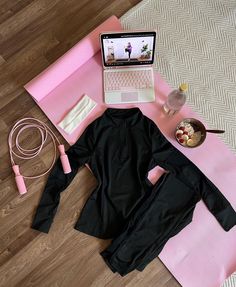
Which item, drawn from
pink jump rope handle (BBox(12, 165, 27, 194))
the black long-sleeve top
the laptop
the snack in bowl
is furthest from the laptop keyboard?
pink jump rope handle (BBox(12, 165, 27, 194))

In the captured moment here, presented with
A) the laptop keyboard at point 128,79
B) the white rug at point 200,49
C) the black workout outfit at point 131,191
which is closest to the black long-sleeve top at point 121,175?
the black workout outfit at point 131,191

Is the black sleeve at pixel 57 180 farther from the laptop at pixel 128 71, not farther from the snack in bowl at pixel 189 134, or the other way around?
the snack in bowl at pixel 189 134

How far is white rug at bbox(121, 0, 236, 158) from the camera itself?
132 cm

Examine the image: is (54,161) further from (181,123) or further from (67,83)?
(181,123)

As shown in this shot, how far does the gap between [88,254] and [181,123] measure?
60 centimetres

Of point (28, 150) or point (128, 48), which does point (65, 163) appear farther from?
point (128, 48)

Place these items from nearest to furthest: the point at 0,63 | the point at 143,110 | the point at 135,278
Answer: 1. the point at 135,278
2. the point at 143,110
3. the point at 0,63

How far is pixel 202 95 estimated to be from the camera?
133 centimetres

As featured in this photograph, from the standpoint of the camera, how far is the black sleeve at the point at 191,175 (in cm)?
119

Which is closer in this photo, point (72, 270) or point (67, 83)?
point (72, 270)

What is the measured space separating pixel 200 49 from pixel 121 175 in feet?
2.18

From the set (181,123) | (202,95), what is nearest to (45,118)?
(181,123)

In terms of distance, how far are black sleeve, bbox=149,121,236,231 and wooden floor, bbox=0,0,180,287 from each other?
0.28 metres

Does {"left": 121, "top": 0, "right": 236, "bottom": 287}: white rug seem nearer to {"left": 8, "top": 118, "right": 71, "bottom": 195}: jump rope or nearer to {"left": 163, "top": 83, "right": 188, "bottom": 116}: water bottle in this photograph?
{"left": 163, "top": 83, "right": 188, "bottom": 116}: water bottle
